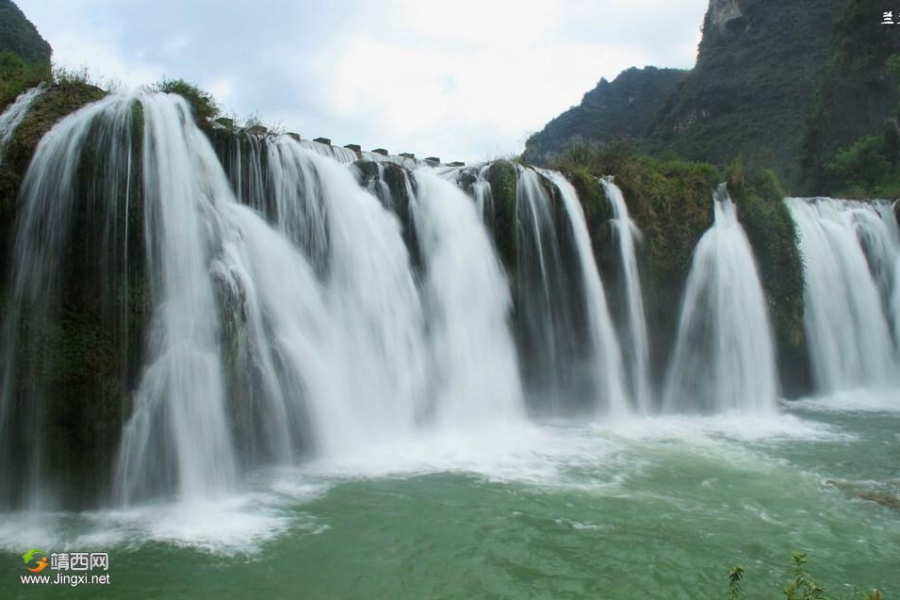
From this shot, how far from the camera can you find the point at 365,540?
6.16 m

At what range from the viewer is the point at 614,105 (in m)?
113

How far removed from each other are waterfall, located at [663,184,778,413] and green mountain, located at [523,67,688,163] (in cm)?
9341

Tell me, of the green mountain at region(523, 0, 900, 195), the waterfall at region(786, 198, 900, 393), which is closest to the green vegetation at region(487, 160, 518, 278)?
the green mountain at region(523, 0, 900, 195)

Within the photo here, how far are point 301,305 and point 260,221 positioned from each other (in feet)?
4.08

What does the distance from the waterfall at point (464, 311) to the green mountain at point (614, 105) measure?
97458mm

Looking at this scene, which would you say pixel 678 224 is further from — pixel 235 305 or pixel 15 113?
pixel 15 113

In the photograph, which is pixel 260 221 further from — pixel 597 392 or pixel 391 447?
pixel 597 392

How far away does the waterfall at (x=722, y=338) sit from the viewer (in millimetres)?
14195

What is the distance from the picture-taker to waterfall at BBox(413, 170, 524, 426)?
Result: 11.0 m

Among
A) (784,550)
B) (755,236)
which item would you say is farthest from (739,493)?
(755,236)

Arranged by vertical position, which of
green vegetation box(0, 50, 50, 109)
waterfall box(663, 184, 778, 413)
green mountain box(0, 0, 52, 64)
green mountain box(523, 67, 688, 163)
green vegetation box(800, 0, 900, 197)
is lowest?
waterfall box(663, 184, 778, 413)

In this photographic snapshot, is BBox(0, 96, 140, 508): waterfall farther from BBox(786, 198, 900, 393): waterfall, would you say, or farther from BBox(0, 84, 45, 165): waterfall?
BBox(786, 198, 900, 393): waterfall

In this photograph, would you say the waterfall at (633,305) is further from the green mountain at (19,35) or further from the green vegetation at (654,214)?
the green mountain at (19,35)

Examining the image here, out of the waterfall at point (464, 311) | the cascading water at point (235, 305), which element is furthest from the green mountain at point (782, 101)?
the cascading water at point (235, 305)
